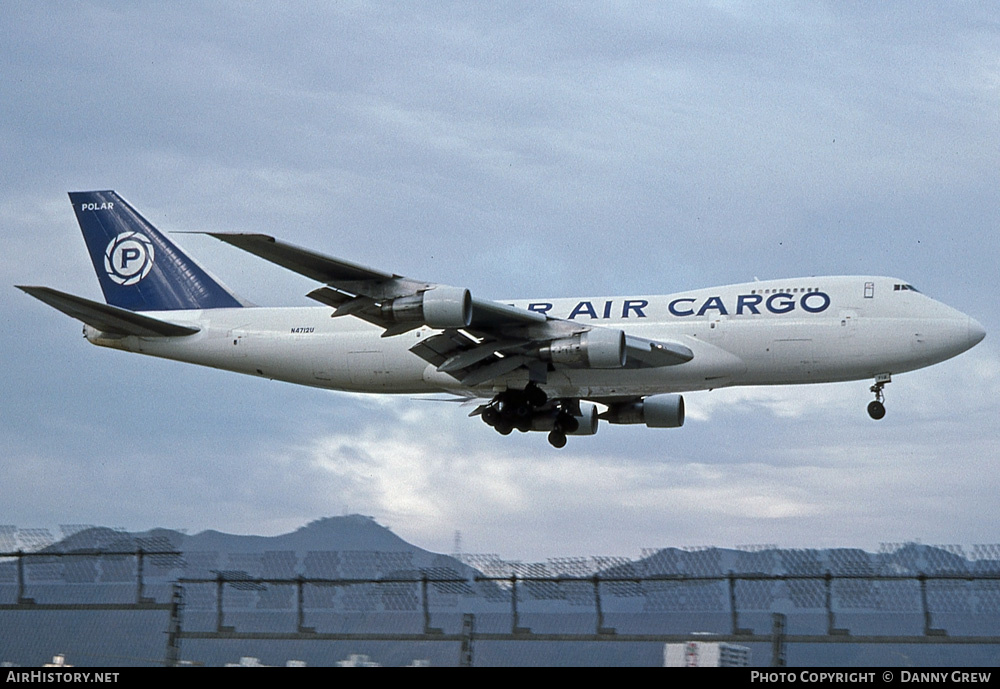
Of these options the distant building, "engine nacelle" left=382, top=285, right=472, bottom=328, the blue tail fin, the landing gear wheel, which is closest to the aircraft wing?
"engine nacelle" left=382, top=285, right=472, bottom=328

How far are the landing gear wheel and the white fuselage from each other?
3.67ft

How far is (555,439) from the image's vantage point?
1623 inches

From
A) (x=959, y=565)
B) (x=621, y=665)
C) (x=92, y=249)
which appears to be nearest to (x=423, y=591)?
(x=621, y=665)

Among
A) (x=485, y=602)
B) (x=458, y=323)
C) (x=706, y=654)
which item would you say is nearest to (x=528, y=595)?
(x=485, y=602)

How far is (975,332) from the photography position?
35219mm

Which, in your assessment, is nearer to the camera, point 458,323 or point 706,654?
point 706,654

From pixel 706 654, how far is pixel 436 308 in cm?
1614

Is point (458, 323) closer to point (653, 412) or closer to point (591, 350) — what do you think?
point (591, 350)

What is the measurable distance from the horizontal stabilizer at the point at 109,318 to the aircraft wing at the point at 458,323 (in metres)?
7.94

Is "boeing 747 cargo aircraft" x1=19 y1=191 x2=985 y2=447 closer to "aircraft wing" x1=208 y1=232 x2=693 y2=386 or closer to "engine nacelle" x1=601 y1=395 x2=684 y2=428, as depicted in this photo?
"aircraft wing" x1=208 y1=232 x2=693 y2=386

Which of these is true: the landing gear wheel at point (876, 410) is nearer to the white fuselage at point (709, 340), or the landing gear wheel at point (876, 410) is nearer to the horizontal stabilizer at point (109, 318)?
the white fuselage at point (709, 340)

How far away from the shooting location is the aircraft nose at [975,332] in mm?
35188

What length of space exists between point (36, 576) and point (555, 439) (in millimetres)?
21517
